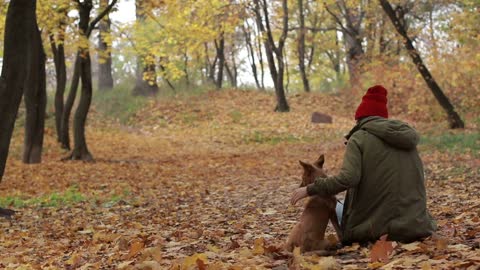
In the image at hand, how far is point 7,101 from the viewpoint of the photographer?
8727mm

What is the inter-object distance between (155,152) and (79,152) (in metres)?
4.17

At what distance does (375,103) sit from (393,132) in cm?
28

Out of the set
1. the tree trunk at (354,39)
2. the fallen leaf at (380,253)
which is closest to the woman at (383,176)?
the fallen leaf at (380,253)

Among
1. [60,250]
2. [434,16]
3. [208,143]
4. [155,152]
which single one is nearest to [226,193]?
[60,250]

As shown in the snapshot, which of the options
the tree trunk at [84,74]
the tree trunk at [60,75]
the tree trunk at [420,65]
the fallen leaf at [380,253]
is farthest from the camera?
the tree trunk at [60,75]

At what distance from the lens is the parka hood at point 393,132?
14.9 ft

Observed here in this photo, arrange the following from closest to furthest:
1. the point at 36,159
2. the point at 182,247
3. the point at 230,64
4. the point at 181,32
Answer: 1. the point at 182,247
2. the point at 36,159
3. the point at 181,32
4. the point at 230,64

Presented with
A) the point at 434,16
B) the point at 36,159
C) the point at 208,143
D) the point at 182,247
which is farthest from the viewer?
the point at 434,16

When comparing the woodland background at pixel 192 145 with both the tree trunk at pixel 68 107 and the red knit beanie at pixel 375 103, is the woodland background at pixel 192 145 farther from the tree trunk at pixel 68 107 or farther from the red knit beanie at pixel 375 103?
the red knit beanie at pixel 375 103

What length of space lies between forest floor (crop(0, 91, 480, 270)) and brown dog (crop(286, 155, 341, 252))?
0.18m

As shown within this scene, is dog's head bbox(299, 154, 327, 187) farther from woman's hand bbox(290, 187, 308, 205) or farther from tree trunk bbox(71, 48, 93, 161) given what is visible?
tree trunk bbox(71, 48, 93, 161)

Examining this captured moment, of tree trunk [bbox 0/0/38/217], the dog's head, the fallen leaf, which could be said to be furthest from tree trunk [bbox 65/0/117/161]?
the fallen leaf

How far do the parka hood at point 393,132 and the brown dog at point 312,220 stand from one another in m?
0.45

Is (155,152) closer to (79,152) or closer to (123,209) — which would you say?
(79,152)
